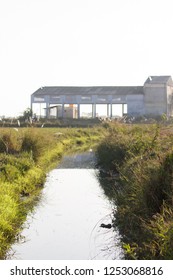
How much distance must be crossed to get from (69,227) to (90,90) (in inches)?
2349

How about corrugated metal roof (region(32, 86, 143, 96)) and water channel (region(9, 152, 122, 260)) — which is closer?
water channel (region(9, 152, 122, 260))

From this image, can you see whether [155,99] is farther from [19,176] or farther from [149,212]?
[149,212]

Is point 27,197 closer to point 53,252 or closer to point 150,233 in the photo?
point 53,252

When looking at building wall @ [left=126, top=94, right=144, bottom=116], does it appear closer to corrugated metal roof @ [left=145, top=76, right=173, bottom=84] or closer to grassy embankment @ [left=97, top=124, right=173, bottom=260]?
corrugated metal roof @ [left=145, top=76, right=173, bottom=84]

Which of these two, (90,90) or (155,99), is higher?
(90,90)

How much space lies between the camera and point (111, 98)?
6875cm

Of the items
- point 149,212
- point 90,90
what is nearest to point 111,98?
point 90,90

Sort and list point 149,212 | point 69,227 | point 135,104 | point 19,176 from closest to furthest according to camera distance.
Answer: point 149,212 → point 69,227 → point 19,176 → point 135,104

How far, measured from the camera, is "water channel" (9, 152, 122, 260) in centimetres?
937

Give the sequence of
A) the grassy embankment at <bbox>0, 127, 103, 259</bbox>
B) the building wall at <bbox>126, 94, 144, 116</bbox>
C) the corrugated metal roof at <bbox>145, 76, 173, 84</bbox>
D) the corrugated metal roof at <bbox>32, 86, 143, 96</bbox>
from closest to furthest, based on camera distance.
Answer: the grassy embankment at <bbox>0, 127, 103, 259</bbox> → the building wall at <bbox>126, 94, 144, 116</bbox> → the corrugated metal roof at <bbox>145, 76, 173, 84</bbox> → the corrugated metal roof at <bbox>32, 86, 143, 96</bbox>

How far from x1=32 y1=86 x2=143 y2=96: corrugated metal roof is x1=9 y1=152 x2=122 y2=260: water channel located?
51.5 meters

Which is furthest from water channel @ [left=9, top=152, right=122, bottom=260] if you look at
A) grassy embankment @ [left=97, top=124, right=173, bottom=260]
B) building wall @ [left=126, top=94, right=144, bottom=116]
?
building wall @ [left=126, top=94, right=144, bottom=116]
